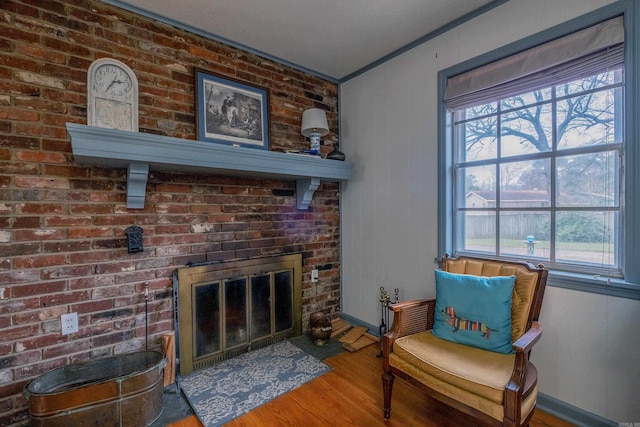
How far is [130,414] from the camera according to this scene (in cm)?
160

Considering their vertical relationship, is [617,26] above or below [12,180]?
above

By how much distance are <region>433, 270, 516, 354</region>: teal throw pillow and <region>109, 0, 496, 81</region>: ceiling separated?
1.77 m

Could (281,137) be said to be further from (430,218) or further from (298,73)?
(430,218)

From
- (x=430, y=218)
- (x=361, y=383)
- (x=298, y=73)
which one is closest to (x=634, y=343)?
(x=430, y=218)

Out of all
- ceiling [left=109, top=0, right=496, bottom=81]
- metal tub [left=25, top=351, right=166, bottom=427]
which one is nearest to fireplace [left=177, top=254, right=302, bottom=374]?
metal tub [left=25, top=351, right=166, bottom=427]

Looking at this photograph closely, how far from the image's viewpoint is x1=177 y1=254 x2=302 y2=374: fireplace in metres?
2.16

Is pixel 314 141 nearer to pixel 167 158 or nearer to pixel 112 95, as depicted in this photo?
pixel 167 158

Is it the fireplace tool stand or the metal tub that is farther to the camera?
the fireplace tool stand

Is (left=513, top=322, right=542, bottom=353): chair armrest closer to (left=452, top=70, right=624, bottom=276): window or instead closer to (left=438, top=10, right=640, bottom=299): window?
(left=438, top=10, right=640, bottom=299): window

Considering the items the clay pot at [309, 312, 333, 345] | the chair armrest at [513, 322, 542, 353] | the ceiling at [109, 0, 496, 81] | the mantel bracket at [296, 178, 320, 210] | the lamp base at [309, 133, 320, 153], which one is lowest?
the clay pot at [309, 312, 333, 345]

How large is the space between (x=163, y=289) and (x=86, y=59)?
1.53m

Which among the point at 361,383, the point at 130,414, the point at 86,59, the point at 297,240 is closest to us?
the point at 130,414

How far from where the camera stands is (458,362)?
147cm

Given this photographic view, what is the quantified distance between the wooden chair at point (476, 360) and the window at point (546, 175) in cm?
28
